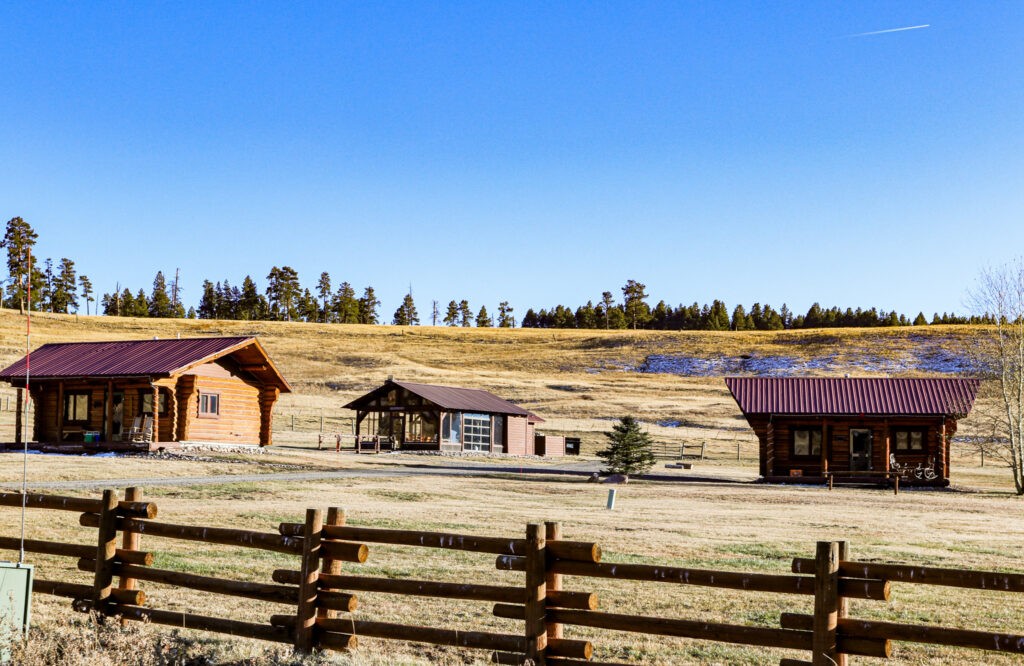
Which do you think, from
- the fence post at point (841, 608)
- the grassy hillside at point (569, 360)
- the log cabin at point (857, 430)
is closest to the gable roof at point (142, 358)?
Result: the grassy hillside at point (569, 360)

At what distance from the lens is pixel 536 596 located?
30.1ft

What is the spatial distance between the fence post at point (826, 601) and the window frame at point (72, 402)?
4607 centimetres

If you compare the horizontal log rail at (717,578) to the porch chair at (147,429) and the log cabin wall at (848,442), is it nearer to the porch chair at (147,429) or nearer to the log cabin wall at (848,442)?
the porch chair at (147,429)

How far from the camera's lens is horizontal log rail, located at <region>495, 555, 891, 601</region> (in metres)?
8.16

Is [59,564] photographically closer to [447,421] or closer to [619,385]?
[447,421]

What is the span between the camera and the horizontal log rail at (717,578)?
8.16 meters

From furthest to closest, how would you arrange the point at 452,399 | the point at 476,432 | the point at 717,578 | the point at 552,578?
1. the point at 476,432
2. the point at 452,399
3. the point at 552,578
4. the point at 717,578

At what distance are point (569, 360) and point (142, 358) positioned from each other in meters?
81.6

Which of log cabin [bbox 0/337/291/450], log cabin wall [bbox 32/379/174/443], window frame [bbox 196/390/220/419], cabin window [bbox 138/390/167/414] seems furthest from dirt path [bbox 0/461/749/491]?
log cabin wall [bbox 32/379/174/443]

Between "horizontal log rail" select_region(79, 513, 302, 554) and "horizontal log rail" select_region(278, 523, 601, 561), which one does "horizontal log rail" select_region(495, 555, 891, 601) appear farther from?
"horizontal log rail" select_region(79, 513, 302, 554)

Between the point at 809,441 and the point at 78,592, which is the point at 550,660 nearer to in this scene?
the point at 78,592

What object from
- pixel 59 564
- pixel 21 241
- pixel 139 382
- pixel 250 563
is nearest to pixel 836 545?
pixel 250 563

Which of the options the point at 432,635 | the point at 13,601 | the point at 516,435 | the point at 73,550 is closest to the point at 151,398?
the point at 516,435

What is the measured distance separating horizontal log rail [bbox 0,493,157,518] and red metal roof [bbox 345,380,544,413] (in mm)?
51196
